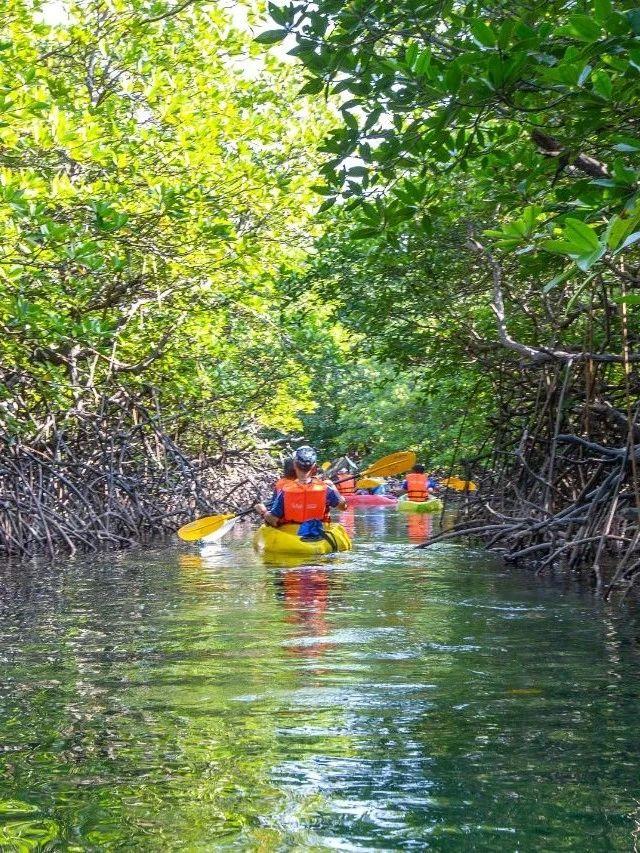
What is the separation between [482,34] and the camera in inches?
148

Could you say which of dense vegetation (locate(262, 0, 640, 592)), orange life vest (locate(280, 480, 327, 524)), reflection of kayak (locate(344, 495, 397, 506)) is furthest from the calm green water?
reflection of kayak (locate(344, 495, 397, 506))

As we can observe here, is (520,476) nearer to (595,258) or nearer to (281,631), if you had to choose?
(281,631)

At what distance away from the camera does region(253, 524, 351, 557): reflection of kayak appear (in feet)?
33.9

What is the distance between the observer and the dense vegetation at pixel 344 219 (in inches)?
179

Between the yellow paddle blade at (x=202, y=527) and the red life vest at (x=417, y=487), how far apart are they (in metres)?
11.2

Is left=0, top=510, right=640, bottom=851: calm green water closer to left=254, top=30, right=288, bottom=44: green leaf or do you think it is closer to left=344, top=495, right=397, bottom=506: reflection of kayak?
left=254, top=30, right=288, bottom=44: green leaf

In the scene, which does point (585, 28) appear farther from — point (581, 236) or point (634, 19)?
point (581, 236)

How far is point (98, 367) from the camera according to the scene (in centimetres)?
1322

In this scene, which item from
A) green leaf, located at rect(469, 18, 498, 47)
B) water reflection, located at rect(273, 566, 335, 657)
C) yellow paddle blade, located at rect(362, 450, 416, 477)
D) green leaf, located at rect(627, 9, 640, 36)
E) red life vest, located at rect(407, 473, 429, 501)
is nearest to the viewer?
green leaf, located at rect(627, 9, 640, 36)

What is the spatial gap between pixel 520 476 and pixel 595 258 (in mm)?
8338

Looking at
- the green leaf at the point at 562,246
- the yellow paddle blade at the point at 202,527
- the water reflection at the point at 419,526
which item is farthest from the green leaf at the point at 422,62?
the water reflection at the point at 419,526

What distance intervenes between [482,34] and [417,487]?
65.2 feet

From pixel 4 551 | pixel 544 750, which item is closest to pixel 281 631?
pixel 544 750

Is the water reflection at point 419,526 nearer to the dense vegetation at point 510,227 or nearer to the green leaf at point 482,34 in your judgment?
the dense vegetation at point 510,227
